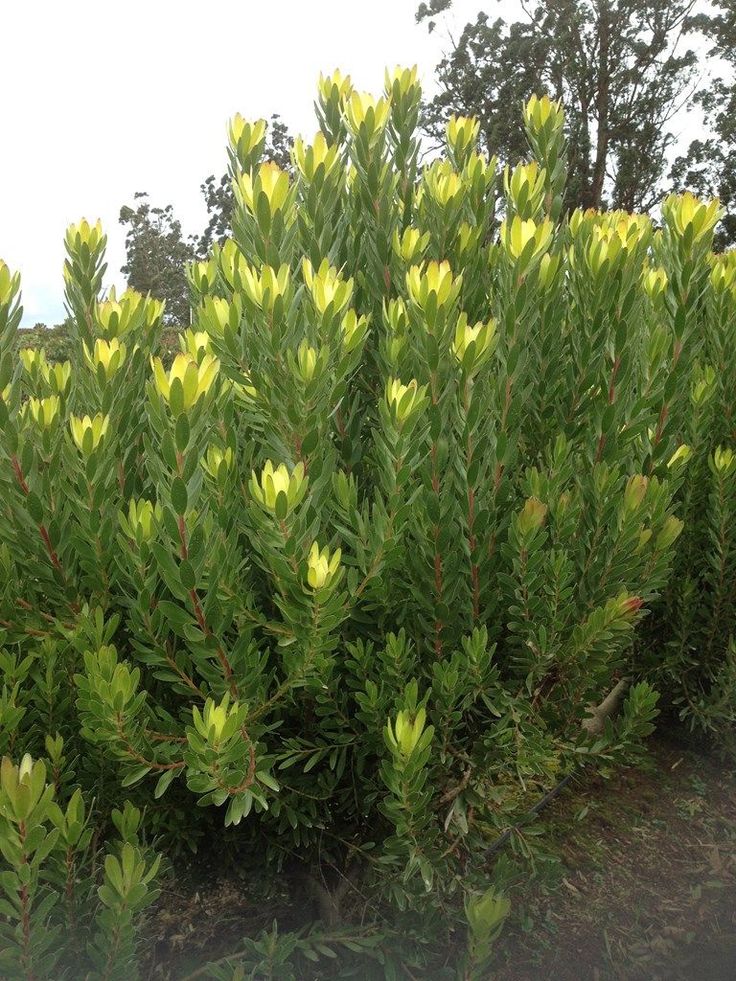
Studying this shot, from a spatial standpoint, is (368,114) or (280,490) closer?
(280,490)

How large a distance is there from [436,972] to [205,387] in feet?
4.40

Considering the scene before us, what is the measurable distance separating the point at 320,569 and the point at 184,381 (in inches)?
16.1

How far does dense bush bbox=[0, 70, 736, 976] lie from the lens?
5.20 feet

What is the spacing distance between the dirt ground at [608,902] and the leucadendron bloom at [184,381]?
3.97 feet

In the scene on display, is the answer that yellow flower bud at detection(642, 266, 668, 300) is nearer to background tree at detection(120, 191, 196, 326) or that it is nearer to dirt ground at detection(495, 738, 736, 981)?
dirt ground at detection(495, 738, 736, 981)

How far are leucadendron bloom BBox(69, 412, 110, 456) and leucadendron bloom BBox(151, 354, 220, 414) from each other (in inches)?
8.2

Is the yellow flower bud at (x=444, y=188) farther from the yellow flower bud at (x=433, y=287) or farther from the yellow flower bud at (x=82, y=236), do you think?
the yellow flower bud at (x=82, y=236)

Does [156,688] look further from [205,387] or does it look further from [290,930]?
[205,387]

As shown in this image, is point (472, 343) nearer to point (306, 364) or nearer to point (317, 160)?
point (306, 364)

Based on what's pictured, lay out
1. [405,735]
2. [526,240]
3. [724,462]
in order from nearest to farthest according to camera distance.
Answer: [405,735] < [526,240] < [724,462]

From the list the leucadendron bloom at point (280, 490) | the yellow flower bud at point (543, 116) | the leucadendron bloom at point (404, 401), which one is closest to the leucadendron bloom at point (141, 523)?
the leucadendron bloom at point (280, 490)

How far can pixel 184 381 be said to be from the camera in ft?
4.84

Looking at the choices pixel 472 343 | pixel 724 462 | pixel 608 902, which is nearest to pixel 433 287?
pixel 472 343

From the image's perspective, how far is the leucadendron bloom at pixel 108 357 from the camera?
5.77 ft
